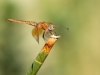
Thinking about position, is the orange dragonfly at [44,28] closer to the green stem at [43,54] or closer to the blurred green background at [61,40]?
the green stem at [43,54]

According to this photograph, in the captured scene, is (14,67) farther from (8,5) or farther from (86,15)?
(86,15)

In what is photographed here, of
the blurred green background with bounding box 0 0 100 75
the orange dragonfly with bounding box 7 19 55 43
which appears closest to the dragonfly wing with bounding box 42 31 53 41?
the orange dragonfly with bounding box 7 19 55 43

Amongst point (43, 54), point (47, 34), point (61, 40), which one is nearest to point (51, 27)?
point (47, 34)

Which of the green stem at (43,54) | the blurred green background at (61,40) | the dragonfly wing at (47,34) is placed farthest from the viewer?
the blurred green background at (61,40)

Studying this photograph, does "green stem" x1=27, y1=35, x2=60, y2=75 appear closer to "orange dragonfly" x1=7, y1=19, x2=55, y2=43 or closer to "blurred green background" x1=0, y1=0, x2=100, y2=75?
"orange dragonfly" x1=7, y1=19, x2=55, y2=43

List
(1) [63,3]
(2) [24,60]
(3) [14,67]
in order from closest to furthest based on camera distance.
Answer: (3) [14,67] < (2) [24,60] < (1) [63,3]

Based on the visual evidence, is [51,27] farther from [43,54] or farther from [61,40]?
[61,40]

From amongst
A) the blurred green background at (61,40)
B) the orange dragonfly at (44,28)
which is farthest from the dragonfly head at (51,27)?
the blurred green background at (61,40)

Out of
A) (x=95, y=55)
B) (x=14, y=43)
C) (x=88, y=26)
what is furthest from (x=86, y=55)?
(x=14, y=43)
